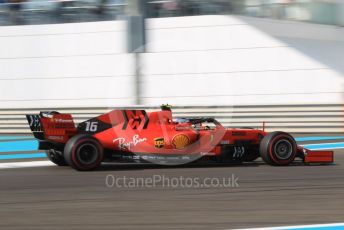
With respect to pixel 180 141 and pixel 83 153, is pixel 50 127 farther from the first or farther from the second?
pixel 180 141

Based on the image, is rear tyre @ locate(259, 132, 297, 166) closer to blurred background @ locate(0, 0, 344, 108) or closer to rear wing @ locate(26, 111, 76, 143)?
rear wing @ locate(26, 111, 76, 143)

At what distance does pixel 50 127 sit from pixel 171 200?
3.24m

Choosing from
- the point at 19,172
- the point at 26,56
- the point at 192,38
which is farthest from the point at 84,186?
the point at 26,56

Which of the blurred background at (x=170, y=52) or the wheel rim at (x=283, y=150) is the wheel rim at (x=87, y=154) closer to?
the wheel rim at (x=283, y=150)

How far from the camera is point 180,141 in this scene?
32.6 ft

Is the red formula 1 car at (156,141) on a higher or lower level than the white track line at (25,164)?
higher

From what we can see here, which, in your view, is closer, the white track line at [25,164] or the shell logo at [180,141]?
the shell logo at [180,141]

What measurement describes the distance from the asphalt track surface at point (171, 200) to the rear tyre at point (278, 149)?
0.33 meters

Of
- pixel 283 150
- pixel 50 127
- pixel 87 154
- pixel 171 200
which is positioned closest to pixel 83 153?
pixel 87 154

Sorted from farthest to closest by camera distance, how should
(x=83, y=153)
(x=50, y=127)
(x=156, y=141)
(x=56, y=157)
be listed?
(x=56, y=157) → (x=156, y=141) → (x=50, y=127) → (x=83, y=153)

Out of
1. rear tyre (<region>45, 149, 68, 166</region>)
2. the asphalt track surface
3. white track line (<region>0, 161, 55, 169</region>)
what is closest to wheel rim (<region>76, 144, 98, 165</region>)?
the asphalt track surface

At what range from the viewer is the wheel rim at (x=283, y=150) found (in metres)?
10.2

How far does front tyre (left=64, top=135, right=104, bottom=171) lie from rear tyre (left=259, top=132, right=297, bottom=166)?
254cm

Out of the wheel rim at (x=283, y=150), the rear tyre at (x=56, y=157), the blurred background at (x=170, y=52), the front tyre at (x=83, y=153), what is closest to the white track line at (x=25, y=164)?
the rear tyre at (x=56, y=157)
